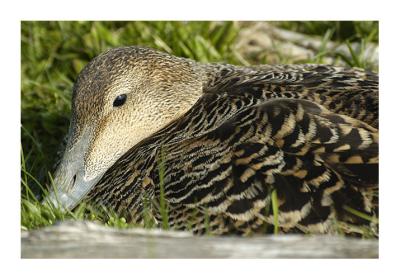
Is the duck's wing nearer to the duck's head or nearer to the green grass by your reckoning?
the duck's head

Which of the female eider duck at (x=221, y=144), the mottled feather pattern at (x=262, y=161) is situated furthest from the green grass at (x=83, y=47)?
the mottled feather pattern at (x=262, y=161)

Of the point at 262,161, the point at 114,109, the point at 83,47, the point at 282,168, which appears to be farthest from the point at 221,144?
the point at 83,47

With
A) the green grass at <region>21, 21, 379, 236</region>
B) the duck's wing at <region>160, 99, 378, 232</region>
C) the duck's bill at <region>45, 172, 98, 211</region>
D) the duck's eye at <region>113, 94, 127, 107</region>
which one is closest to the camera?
the duck's wing at <region>160, 99, 378, 232</region>

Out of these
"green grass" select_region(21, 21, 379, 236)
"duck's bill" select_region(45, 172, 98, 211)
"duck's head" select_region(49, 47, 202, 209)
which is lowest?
"duck's bill" select_region(45, 172, 98, 211)

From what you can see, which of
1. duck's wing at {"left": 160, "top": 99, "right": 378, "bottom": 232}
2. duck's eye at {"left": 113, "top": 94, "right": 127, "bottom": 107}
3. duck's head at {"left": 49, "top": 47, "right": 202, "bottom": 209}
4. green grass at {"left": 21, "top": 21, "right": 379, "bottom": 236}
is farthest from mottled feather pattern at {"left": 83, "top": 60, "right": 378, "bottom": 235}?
green grass at {"left": 21, "top": 21, "right": 379, "bottom": 236}

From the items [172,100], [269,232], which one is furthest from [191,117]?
[269,232]

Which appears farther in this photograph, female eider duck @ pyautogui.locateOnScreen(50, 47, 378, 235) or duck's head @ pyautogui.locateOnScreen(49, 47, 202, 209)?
duck's head @ pyautogui.locateOnScreen(49, 47, 202, 209)

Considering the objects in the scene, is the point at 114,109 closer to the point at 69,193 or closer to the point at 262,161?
the point at 69,193
